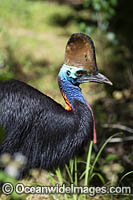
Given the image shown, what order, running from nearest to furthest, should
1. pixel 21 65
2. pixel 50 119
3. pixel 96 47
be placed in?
pixel 50 119, pixel 21 65, pixel 96 47

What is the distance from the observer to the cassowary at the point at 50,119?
85.5 inches

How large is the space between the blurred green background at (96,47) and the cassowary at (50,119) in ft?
2.54

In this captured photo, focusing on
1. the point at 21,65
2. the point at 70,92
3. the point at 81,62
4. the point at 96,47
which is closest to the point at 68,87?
the point at 70,92

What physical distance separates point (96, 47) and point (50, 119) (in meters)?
3.22

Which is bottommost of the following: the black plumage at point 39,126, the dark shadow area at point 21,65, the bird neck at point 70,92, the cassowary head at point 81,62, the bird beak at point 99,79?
the black plumage at point 39,126

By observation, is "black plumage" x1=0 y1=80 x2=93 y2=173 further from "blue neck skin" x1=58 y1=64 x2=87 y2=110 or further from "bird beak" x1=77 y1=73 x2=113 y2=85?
"bird beak" x1=77 y1=73 x2=113 y2=85

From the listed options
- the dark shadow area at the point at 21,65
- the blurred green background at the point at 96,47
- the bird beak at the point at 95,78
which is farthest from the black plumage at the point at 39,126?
the dark shadow area at the point at 21,65

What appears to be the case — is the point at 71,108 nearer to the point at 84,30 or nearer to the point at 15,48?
the point at 84,30

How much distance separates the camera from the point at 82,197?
91.4 inches

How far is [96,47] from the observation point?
523cm

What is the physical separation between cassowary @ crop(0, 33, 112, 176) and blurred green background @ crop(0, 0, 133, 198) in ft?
2.54

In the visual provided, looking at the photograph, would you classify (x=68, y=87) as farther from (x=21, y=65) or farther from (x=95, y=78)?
(x=21, y=65)

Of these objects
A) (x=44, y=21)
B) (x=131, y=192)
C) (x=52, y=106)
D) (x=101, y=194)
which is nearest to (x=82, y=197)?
(x=101, y=194)

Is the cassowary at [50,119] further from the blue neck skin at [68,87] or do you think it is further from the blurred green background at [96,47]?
the blurred green background at [96,47]
